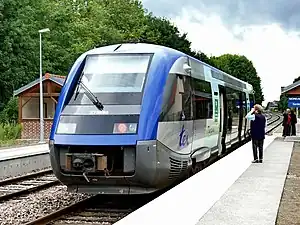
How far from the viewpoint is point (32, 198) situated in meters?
14.0

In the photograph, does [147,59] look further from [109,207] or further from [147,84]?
[109,207]

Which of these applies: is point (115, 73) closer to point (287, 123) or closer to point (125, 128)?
point (125, 128)

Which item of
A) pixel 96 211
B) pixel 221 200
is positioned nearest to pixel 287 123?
pixel 96 211

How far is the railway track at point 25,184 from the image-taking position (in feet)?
47.4

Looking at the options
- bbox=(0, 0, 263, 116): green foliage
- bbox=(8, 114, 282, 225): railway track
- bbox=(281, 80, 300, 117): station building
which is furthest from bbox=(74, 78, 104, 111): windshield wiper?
bbox=(0, 0, 263, 116): green foliage

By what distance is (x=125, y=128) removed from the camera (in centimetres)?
1123

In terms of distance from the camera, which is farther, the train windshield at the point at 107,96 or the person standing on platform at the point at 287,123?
the person standing on platform at the point at 287,123

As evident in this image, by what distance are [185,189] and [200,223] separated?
3090 millimetres

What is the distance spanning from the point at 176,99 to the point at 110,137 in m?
1.94

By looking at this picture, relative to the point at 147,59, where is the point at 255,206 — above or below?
below

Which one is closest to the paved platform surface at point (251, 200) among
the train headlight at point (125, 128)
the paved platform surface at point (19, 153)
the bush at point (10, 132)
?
the train headlight at point (125, 128)

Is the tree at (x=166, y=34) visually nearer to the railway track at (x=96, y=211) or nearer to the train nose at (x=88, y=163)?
the railway track at (x=96, y=211)

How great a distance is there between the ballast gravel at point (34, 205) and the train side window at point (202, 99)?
3425mm

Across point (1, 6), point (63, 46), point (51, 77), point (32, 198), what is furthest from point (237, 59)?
point (32, 198)
